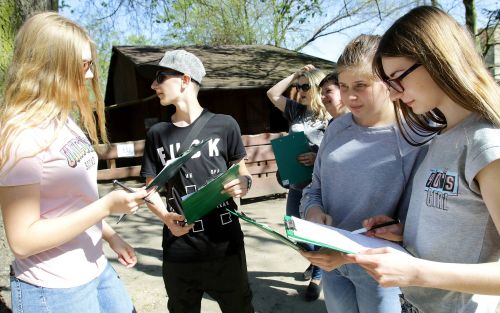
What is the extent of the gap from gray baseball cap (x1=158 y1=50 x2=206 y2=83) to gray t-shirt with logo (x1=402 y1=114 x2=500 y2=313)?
1438 millimetres

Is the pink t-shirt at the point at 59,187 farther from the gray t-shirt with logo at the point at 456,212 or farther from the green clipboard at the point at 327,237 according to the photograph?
the gray t-shirt with logo at the point at 456,212

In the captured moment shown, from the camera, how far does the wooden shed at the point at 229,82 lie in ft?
37.4

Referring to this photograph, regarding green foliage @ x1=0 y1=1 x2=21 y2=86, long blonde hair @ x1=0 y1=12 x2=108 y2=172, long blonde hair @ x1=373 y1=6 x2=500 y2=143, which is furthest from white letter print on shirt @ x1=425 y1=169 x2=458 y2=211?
green foliage @ x1=0 y1=1 x2=21 y2=86

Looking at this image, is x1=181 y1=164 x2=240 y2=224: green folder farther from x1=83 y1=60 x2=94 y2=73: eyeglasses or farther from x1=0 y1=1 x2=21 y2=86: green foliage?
x1=0 y1=1 x2=21 y2=86: green foliage

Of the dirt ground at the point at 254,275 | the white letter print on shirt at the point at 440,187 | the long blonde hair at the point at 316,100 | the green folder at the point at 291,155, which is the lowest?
the dirt ground at the point at 254,275

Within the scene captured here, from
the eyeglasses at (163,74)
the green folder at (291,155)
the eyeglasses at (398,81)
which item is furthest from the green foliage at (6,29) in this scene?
the eyeglasses at (398,81)

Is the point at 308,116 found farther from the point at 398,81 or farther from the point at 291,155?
the point at 398,81

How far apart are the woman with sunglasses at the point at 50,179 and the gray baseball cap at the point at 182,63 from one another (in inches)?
24.1

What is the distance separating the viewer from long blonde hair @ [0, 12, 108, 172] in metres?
1.48

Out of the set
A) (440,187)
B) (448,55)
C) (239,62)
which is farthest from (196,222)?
(239,62)

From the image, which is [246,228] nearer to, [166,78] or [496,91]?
[166,78]

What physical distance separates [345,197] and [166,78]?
1.23 metres

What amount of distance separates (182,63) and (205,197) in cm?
88

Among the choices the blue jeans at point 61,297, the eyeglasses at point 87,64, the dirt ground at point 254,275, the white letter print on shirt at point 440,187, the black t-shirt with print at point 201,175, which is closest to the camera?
the white letter print on shirt at point 440,187
